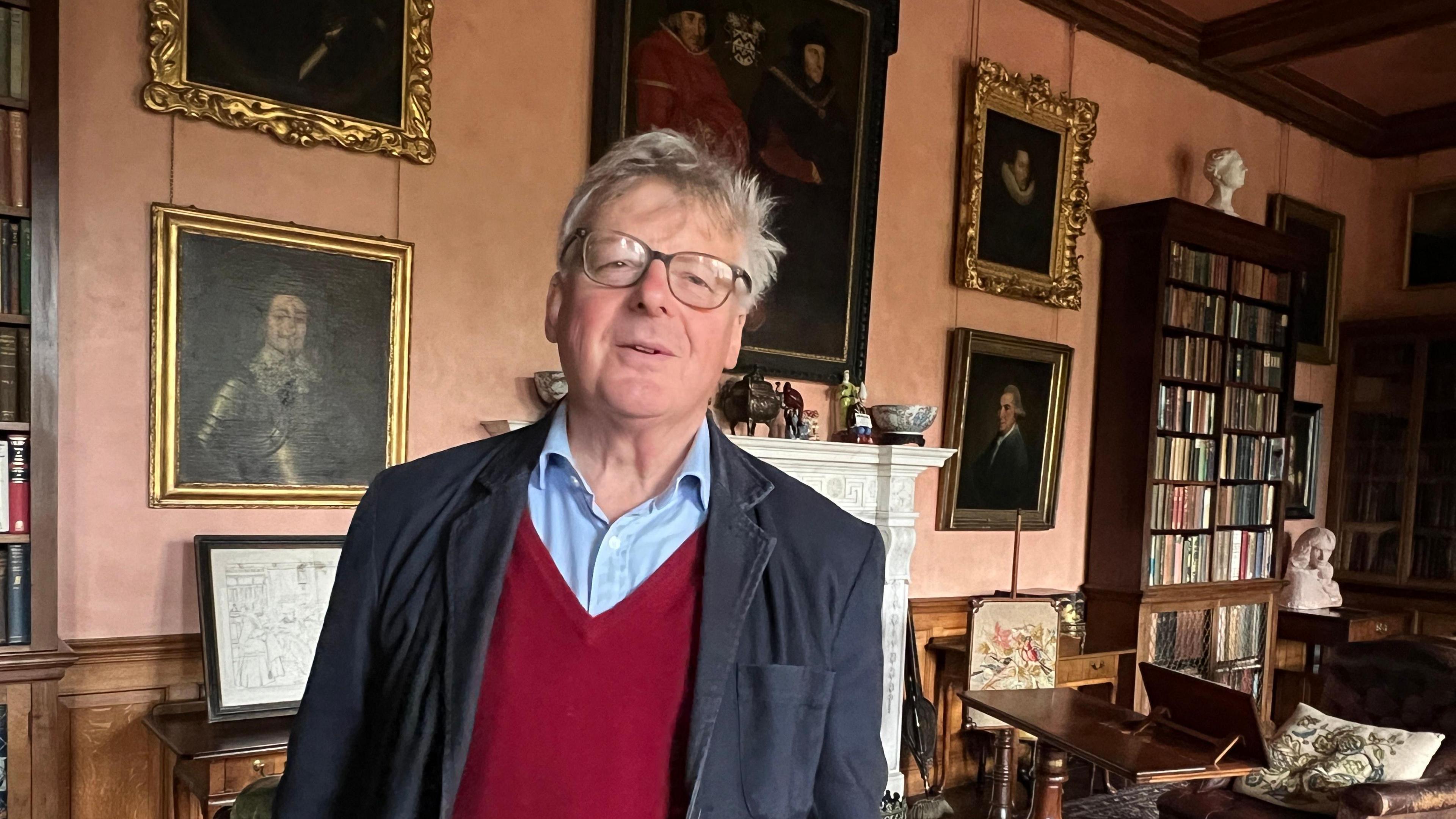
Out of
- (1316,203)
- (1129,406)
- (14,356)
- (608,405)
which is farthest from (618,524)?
(1316,203)

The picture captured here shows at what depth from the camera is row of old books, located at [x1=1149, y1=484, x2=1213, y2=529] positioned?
17.4 feet

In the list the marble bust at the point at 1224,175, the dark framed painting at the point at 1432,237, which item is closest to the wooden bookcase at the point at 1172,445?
the marble bust at the point at 1224,175

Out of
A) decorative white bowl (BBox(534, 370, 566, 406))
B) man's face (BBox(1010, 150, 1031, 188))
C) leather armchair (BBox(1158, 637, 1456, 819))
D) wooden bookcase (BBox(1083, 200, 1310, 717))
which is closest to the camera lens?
leather armchair (BBox(1158, 637, 1456, 819))

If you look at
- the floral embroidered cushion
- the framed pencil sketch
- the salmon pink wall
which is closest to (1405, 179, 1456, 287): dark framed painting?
the salmon pink wall

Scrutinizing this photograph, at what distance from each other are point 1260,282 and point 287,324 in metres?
5.53

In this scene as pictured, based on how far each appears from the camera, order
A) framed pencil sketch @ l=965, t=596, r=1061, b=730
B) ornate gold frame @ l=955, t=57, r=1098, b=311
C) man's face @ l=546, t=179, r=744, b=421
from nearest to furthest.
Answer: man's face @ l=546, t=179, r=744, b=421 < framed pencil sketch @ l=965, t=596, r=1061, b=730 < ornate gold frame @ l=955, t=57, r=1098, b=311

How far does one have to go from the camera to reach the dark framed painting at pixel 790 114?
365 cm

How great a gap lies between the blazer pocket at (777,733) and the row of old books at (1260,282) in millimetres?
5432

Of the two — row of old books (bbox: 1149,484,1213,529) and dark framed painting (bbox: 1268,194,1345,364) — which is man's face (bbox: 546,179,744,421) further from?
dark framed painting (bbox: 1268,194,1345,364)

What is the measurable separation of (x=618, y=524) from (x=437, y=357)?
7.59ft

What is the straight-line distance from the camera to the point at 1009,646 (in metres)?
4.33

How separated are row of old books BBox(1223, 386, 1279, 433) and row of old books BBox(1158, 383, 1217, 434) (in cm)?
14

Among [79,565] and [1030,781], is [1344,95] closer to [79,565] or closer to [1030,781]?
[1030,781]

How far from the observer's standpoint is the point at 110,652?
279 centimetres
